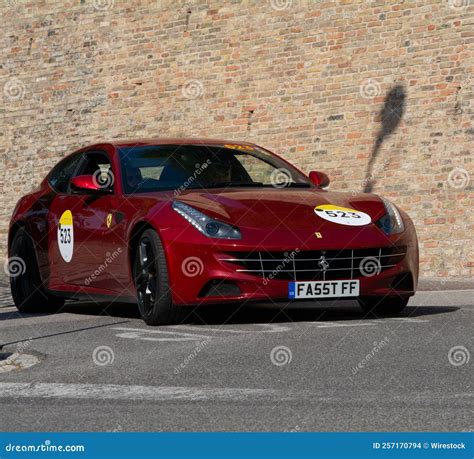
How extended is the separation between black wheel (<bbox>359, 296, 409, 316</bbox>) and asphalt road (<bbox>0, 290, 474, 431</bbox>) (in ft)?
0.39

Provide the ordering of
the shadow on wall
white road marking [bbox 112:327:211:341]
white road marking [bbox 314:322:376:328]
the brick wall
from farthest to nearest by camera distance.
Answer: the shadow on wall
the brick wall
white road marking [bbox 314:322:376:328]
white road marking [bbox 112:327:211:341]

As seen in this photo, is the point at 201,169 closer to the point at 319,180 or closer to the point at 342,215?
the point at 319,180

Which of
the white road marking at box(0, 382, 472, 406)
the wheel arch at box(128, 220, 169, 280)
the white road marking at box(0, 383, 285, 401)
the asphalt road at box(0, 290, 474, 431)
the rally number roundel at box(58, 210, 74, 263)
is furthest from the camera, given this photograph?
the rally number roundel at box(58, 210, 74, 263)

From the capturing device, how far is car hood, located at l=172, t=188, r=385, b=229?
912cm

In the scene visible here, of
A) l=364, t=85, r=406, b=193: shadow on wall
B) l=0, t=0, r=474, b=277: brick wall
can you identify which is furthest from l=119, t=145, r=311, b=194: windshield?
l=364, t=85, r=406, b=193: shadow on wall

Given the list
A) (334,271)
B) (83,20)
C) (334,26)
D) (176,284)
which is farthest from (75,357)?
(83,20)

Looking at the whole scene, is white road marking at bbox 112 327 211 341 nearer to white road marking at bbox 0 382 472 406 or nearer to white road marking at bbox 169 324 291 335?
white road marking at bbox 169 324 291 335

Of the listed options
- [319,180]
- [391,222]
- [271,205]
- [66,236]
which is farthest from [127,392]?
[319,180]

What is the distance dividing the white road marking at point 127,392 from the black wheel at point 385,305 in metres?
3.49

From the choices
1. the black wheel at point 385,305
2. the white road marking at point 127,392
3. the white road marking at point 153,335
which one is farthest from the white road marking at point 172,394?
the black wheel at point 385,305

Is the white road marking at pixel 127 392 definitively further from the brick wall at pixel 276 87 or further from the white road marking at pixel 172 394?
the brick wall at pixel 276 87

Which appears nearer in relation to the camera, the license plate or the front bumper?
the front bumper

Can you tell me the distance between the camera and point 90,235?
33.7 feet

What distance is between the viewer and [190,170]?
33.2 ft
